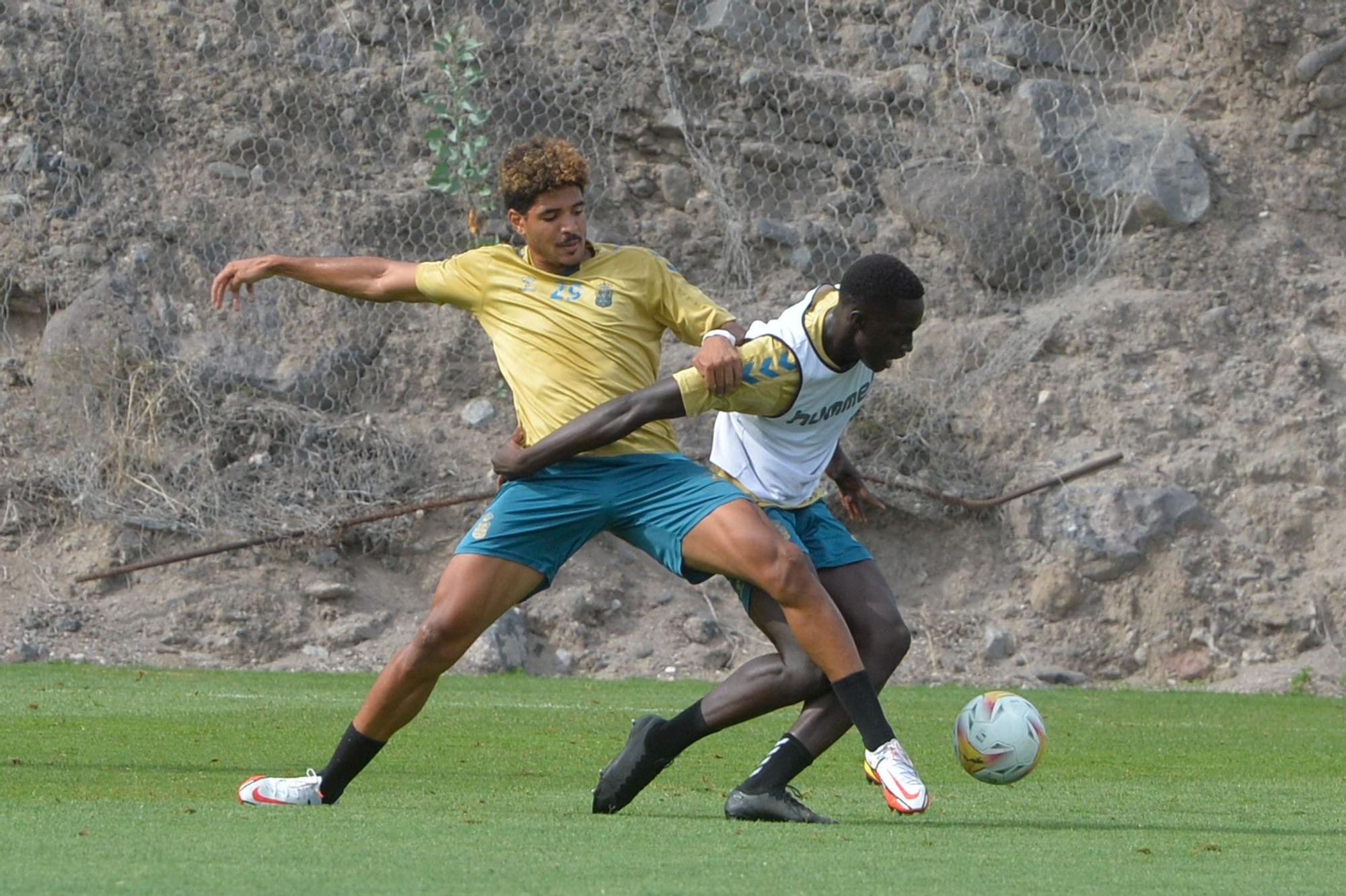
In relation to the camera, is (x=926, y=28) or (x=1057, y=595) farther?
(x=926, y=28)

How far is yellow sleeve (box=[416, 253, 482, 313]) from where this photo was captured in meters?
6.81

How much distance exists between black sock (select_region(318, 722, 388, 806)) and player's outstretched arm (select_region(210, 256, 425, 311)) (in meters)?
1.56

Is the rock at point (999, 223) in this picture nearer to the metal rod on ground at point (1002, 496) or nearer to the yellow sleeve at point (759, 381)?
the metal rod on ground at point (1002, 496)

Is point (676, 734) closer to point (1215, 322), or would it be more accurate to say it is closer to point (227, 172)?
point (1215, 322)

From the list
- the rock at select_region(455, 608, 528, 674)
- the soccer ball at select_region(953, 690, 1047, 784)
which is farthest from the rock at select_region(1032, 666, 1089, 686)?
the soccer ball at select_region(953, 690, 1047, 784)

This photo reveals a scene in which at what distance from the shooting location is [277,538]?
15.0 m

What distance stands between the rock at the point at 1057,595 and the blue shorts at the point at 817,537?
8911 millimetres

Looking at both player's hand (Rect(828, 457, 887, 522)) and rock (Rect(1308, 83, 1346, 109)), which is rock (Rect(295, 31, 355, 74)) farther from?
player's hand (Rect(828, 457, 887, 522))

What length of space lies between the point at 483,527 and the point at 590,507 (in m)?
0.36

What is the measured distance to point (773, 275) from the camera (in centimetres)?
1797

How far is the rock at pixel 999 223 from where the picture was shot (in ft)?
58.7

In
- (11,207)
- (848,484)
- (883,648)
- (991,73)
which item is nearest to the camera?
(883,648)

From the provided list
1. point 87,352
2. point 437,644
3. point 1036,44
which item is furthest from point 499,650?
point 1036,44

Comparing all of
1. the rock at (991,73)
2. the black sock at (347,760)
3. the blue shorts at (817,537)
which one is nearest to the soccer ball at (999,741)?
the blue shorts at (817,537)
